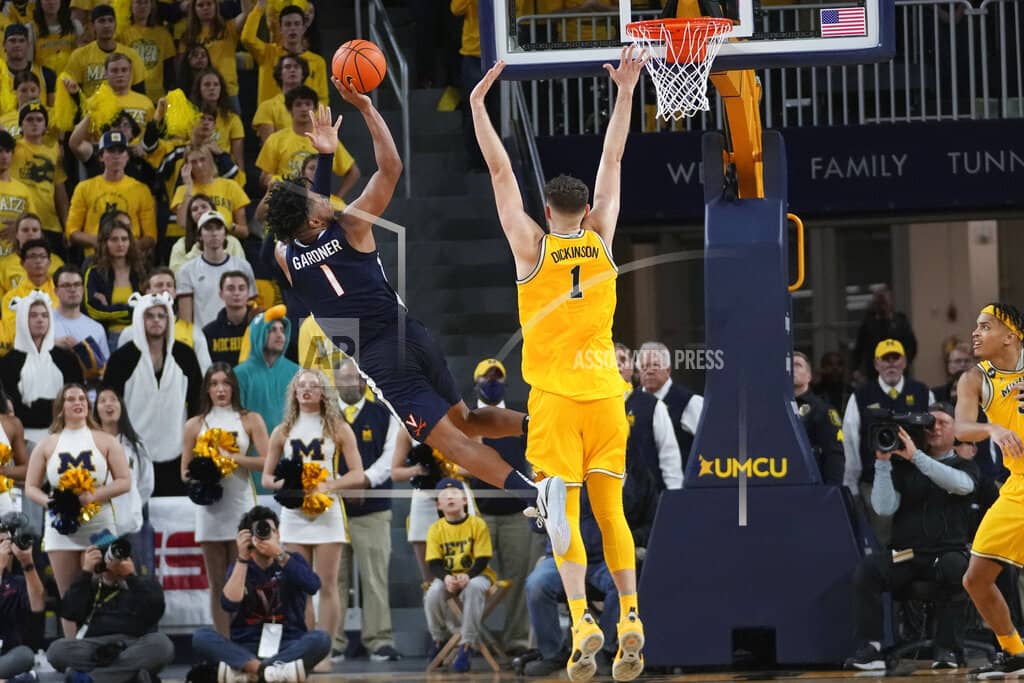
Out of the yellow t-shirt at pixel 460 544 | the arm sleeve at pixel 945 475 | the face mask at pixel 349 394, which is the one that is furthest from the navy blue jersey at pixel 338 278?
the arm sleeve at pixel 945 475

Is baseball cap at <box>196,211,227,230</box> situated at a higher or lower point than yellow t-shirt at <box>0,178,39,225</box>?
lower

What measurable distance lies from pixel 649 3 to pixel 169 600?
5665 millimetres

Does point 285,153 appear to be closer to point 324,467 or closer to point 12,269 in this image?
point 12,269

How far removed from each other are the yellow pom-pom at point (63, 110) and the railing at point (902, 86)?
13.8 feet

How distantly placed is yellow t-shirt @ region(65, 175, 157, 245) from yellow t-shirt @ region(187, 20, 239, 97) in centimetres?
188

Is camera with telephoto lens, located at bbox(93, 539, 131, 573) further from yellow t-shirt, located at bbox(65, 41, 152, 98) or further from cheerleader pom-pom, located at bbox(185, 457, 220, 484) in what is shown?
yellow t-shirt, located at bbox(65, 41, 152, 98)

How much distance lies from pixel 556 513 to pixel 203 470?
4.52m

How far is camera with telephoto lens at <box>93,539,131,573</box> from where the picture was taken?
1130 centimetres

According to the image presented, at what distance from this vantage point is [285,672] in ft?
36.6

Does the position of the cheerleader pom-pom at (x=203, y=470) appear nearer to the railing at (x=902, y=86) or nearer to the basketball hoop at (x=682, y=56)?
the basketball hoop at (x=682, y=56)

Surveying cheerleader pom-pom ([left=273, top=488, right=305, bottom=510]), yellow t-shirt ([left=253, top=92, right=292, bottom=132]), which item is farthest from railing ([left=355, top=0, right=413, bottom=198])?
cheerleader pom-pom ([left=273, top=488, right=305, bottom=510])

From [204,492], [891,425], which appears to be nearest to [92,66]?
[204,492]

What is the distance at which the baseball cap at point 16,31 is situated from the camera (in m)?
16.0

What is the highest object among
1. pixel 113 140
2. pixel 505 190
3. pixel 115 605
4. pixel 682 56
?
pixel 113 140
